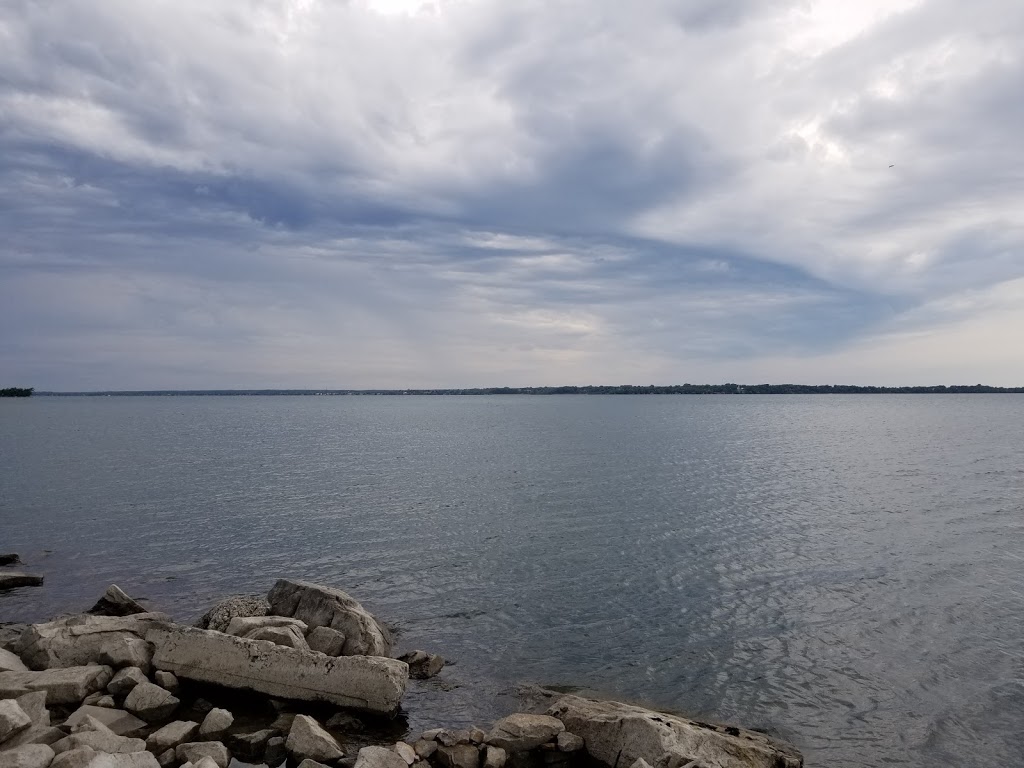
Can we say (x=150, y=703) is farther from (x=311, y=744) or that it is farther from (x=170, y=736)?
(x=311, y=744)

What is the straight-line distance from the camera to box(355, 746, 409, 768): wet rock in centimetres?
998

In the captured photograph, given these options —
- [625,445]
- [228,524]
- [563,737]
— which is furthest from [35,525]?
[625,445]

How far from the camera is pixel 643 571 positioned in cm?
2339

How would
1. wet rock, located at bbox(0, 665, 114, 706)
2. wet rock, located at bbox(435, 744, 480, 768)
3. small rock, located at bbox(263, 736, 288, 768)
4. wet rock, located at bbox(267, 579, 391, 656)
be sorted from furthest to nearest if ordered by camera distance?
wet rock, located at bbox(267, 579, 391, 656)
wet rock, located at bbox(0, 665, 114, 706)
small rock, located at bbox(263, 736, 288, 768)
wet rock, located at bbox(435, 744, 480, 768)

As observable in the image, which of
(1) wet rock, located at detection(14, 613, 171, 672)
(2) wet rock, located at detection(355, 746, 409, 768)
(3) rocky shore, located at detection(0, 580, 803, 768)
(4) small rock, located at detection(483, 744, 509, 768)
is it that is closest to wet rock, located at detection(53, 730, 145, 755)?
(3) rocky shore, located at detection(0, 580, 803, 768)

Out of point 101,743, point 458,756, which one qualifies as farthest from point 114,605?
point 458,756

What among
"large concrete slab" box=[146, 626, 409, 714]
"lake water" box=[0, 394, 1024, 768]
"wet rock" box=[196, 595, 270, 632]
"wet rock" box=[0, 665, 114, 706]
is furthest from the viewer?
"wet rock" box=[196, 595, 270, 632]

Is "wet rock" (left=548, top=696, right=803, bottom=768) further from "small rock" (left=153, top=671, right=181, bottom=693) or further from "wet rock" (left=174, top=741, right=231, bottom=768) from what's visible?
"small rock" (left=153, top=671, right=181, bottom=693)

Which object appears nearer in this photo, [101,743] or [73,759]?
[73,759]

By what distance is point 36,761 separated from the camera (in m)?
9.37

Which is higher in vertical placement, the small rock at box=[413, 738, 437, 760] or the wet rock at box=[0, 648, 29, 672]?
the wet rock at box=[0, 648, 29, 672]

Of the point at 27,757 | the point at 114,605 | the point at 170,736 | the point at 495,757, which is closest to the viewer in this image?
the point at 27,757

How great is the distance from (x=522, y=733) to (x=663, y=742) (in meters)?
2.21

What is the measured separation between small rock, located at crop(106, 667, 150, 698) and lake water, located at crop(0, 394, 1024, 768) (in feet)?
16.5
